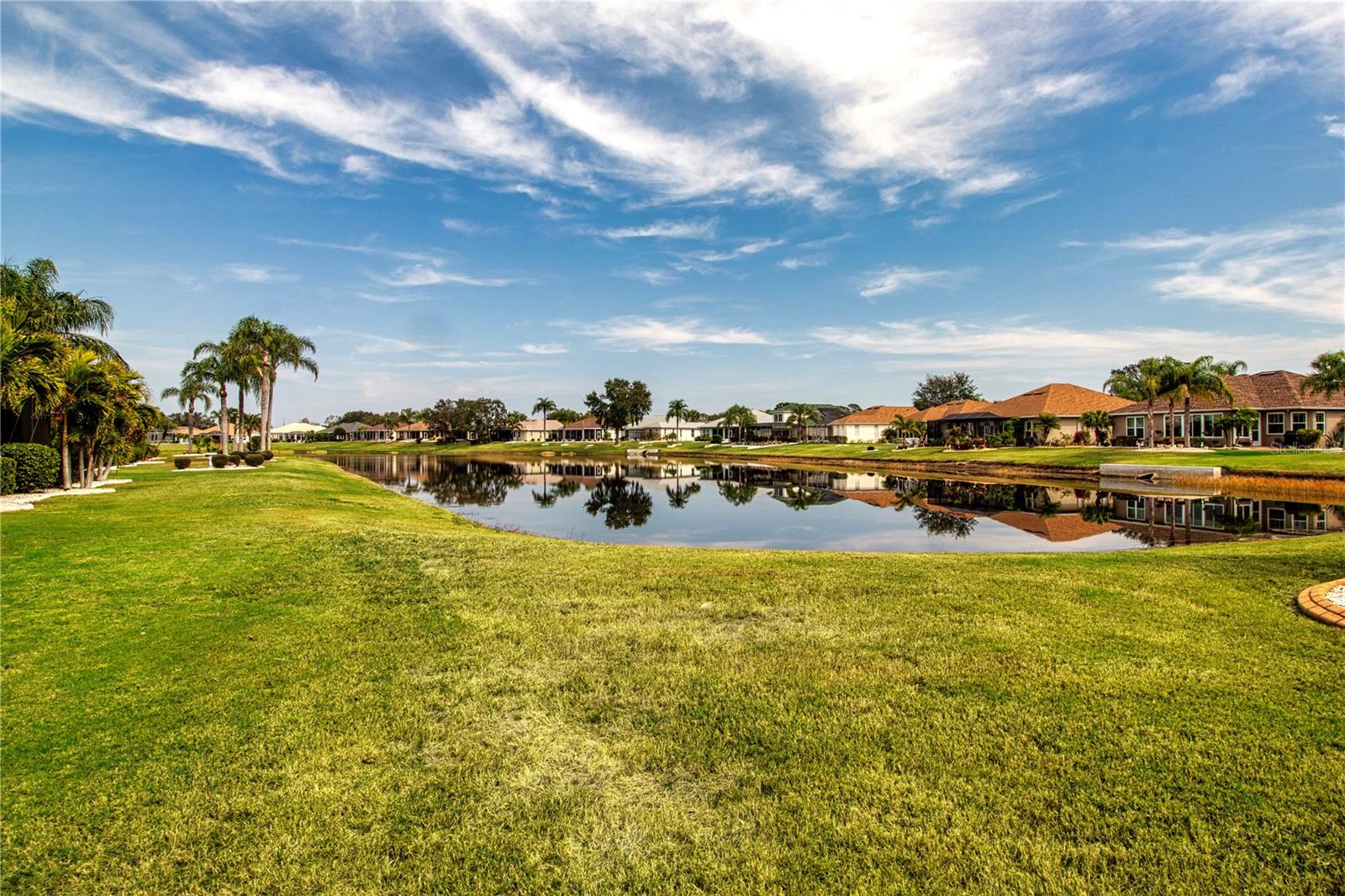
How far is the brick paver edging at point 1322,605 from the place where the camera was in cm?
629

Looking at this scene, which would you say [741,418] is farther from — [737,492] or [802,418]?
[737,492]

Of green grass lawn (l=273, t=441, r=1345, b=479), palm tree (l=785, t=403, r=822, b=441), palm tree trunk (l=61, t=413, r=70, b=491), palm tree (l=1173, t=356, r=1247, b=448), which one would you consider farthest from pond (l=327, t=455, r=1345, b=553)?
palm tree (l=785, t=403, r=822, b=441)

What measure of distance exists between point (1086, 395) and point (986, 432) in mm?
9634

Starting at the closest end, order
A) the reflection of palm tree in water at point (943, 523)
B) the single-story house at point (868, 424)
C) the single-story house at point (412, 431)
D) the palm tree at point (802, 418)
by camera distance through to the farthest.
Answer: the reflection of palm tree in water at point (943, 523) < the single-story house at point (868, 424) < the palm tree at point (802, 418) < the single-story house at point (412, 431)

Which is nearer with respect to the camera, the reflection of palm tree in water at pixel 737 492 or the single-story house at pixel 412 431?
the reflection of palm tree in water at pixel 737 492

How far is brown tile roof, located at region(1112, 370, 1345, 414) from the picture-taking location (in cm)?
4681

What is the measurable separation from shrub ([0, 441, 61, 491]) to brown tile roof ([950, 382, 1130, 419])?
66.7m

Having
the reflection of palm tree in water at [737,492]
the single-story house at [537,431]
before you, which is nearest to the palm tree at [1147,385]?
the reflection of palm tree in water at [737,492]

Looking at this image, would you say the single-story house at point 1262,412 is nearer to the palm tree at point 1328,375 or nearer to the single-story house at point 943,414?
the palm tree at point 1328,375

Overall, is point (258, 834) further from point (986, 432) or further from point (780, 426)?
point (780, 426)

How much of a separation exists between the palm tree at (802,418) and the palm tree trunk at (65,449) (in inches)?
3481

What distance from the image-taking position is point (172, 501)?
1778 cm

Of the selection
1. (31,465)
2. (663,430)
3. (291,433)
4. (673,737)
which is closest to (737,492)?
(31,465)

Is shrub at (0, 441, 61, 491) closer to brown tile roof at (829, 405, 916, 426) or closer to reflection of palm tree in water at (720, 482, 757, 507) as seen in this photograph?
reflection of palm tree in water at (720, 482, 757, 507)
